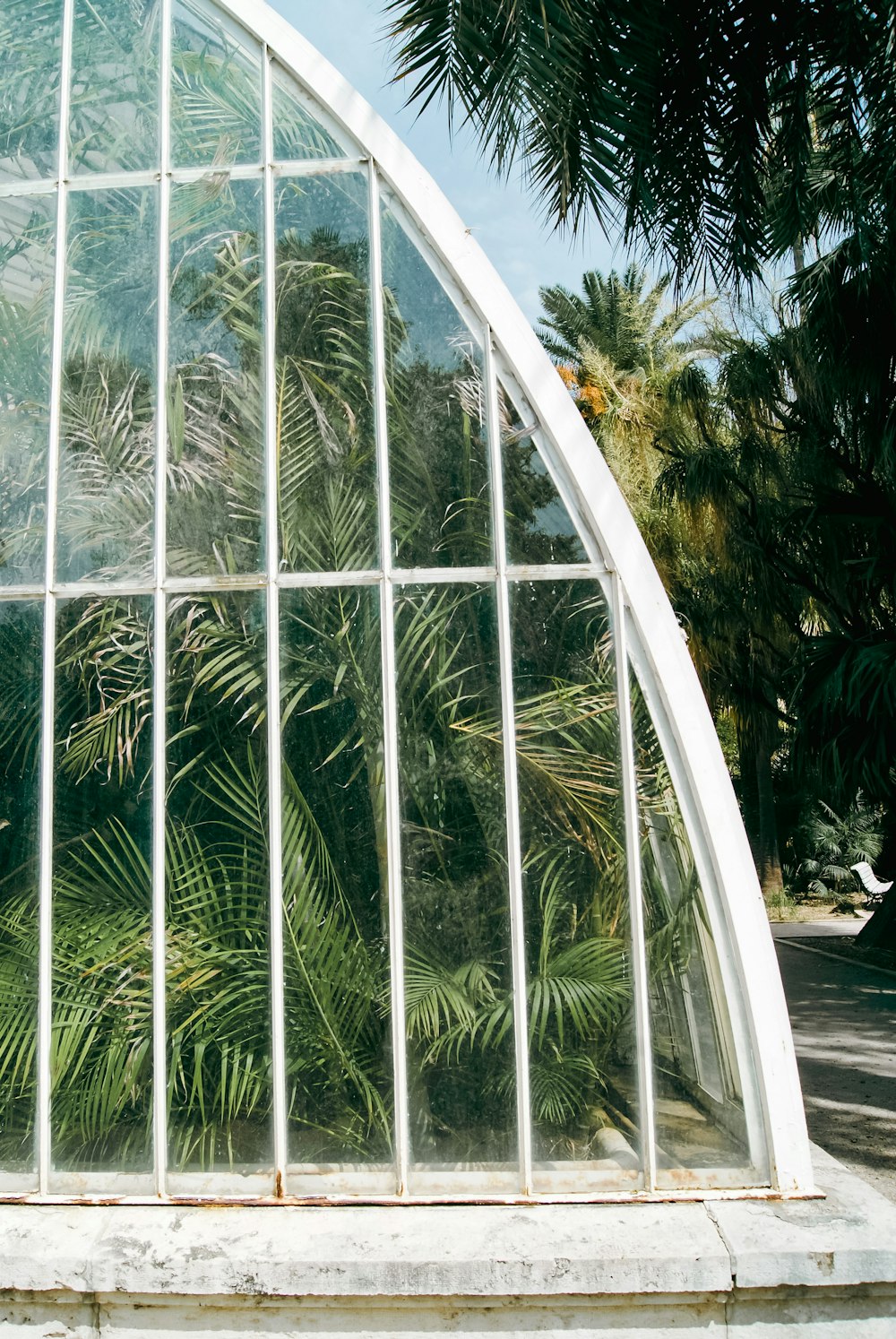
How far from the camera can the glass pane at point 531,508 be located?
4020 millimetres

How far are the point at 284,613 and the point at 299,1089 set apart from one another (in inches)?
67.9

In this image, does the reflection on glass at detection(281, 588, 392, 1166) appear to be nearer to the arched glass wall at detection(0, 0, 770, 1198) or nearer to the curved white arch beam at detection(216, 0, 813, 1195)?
the arched glass wall at detection(0, 0, 770, 1198)

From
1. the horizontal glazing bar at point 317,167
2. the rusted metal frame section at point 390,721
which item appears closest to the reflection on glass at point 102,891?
the rusted metal frame section at point 390,721

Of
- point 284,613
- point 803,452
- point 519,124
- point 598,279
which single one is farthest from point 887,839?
point 284,613

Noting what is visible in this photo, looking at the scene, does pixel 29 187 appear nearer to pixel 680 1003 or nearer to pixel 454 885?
pixel 454 885

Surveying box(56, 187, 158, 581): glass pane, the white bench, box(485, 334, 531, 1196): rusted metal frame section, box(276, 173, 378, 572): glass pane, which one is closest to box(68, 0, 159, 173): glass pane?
box(56, 187, 158, 581): glass pane

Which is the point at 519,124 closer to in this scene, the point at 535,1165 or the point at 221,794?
the point at 221,794

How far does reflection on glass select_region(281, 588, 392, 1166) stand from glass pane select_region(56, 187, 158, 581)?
0.74 metres

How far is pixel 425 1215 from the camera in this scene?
11.7ft

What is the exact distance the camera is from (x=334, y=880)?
3908 mm

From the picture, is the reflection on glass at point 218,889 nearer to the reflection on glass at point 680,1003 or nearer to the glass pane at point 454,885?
the glass pane at point 454,885

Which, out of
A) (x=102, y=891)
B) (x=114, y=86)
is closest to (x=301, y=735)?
(x=102, y=891)

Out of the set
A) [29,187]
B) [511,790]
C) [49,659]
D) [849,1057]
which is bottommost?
[849,1057]

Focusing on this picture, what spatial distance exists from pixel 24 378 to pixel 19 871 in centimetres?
195
